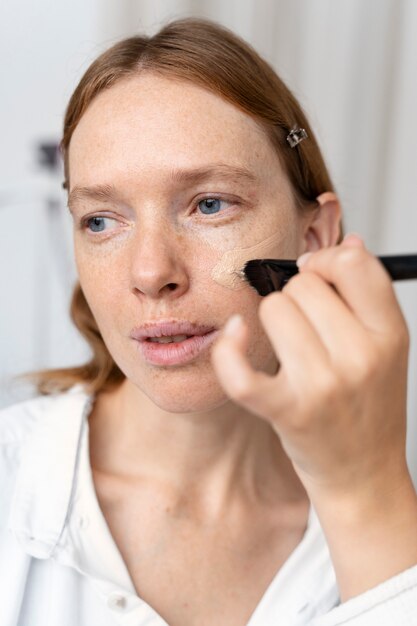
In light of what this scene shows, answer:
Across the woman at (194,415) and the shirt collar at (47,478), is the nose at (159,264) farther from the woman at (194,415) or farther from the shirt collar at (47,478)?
the shirt collar at (47,478)

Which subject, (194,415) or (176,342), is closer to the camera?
(176,342)

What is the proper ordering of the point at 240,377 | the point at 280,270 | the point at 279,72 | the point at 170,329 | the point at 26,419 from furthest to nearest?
the point at 279,72 → the point at 26,419 → the point at 170,329 → the point at 280,270 → the point at 240,377

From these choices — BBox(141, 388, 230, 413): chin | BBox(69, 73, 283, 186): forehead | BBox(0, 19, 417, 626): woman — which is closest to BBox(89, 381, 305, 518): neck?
BBox(0, 19, 417, 626): woman

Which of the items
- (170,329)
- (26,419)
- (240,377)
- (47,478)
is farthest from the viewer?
(26,419)

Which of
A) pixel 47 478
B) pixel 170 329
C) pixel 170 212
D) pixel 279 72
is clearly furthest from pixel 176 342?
pixel 279 72

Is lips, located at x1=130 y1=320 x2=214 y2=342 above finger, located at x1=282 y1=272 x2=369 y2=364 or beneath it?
beneath

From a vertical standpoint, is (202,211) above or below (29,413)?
above

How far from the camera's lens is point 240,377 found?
1.89 feet

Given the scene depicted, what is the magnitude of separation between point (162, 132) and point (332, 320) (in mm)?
366

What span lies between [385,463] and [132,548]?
43 centimetres

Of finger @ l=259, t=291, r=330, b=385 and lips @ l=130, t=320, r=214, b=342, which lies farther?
lips @ l=130, t=320, r=214, b=342

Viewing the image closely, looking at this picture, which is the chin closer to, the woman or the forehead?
the woman

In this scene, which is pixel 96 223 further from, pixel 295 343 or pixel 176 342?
pixel 295 343

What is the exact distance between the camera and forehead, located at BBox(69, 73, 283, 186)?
88cm
